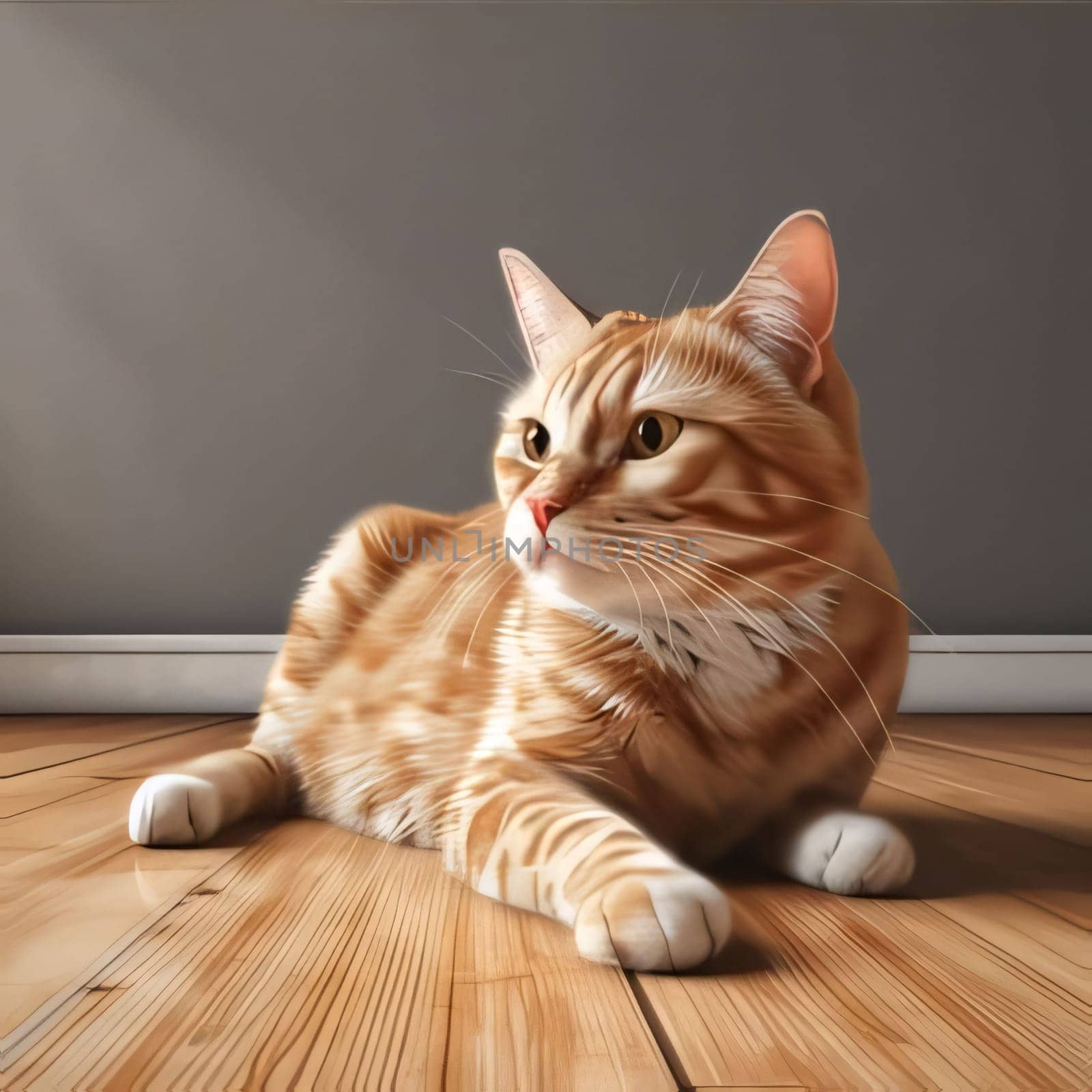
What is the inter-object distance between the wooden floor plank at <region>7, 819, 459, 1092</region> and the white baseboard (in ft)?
3.56

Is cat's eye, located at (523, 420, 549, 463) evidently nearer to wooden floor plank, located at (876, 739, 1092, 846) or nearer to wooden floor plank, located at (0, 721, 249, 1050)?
wooden floor plank, located at (0, 721, 249, 1050)

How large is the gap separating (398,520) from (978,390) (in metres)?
1.31

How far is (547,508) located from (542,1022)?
40 cm

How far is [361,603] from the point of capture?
1199 mm

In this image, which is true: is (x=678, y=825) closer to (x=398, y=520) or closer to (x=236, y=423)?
(x=398, y=520)

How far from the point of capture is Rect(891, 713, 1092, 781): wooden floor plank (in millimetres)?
1403

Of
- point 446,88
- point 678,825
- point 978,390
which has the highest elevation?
point 446,88

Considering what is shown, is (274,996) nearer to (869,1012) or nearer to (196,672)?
(869,1012)

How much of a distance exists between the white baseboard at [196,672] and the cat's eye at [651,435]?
47.9 inches

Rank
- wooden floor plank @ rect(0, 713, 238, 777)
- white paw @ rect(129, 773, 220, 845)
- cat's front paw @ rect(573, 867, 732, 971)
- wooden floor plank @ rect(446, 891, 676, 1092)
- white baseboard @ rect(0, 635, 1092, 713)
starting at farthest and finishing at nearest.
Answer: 1. white baseboard @ rect(0, 635, 1092, 713)
2. wooden floor plank @ rect(0, 713, 238, 777)
3. white paw @ rect(129, 773, 220, 845)
4. cat's front paw @ rect(573, 867, 732, 971)
5. wooden floor plank @ rect(446, 891, 676, 1092)

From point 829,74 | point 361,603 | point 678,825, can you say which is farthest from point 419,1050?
point 829,74

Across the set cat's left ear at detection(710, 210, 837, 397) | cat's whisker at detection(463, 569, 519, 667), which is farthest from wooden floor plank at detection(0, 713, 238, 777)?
cat's left ear at detection(710, 210, 837, 397)

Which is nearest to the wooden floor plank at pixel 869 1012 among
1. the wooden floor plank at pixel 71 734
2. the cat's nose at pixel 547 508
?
the cat's nose at pixel 547 508

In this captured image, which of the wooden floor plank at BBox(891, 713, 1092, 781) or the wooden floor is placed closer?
the wooden floor
